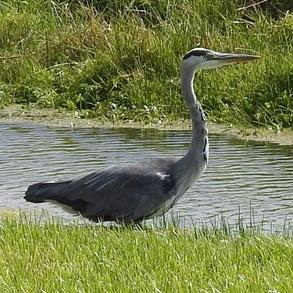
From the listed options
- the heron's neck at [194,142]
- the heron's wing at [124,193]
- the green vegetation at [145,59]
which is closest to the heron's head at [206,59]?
the heron's neck at [194,142]

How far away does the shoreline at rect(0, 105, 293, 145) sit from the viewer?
37.9 feet

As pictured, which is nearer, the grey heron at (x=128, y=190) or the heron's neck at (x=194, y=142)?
the grey heron at (x=128, y=190)

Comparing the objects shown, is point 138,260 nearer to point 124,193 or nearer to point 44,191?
point 124,193

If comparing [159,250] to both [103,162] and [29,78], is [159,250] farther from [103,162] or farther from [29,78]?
[29,78]

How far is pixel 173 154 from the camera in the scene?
10703 mm

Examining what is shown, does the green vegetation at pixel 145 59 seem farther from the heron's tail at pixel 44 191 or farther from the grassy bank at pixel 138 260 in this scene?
the grassy bank at pixel 138 260

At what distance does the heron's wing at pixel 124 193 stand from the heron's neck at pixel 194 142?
0.49 feet

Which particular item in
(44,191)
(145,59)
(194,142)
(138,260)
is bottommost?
(138,260)

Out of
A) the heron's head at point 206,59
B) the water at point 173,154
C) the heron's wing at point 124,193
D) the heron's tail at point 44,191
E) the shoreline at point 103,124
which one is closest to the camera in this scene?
the heron's wing at point 124,193

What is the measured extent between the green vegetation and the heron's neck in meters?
3.23

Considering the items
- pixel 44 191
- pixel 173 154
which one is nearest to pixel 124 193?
pixel 44 191

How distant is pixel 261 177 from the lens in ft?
31.2

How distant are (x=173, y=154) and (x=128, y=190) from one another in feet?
9.34

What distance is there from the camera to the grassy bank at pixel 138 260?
18.3 ft
